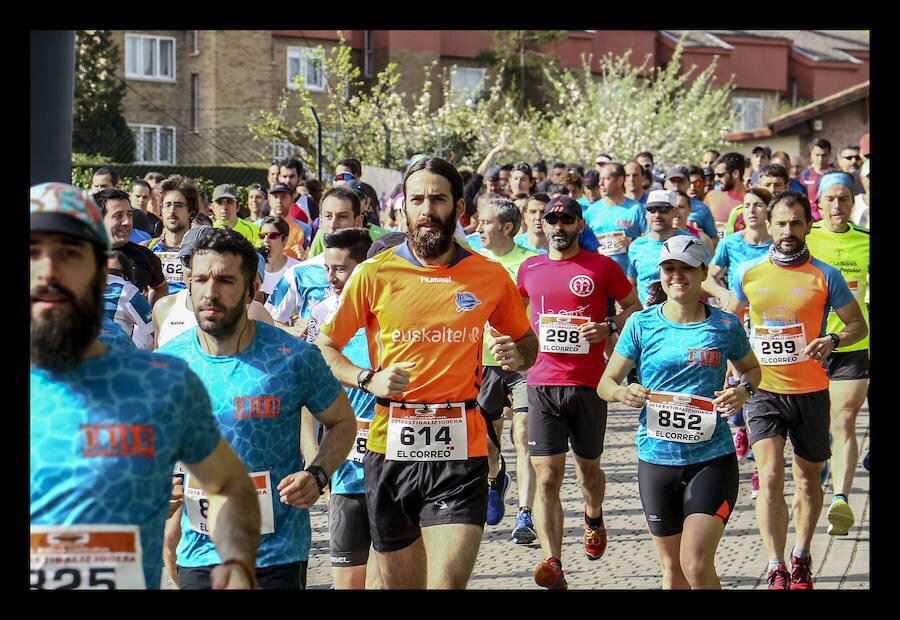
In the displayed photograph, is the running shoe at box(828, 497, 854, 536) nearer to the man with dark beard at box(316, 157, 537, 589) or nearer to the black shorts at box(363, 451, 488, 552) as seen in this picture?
the man with dark beard at box(316, 157, 537, 589)

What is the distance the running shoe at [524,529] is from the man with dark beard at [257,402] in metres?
3.81

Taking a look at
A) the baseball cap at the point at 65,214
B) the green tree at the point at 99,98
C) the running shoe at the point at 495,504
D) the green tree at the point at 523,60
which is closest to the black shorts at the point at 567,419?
the running shoe at the point at 495,504

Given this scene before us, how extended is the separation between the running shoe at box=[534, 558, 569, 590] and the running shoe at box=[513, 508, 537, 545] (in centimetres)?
116

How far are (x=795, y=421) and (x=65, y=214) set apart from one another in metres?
5.93

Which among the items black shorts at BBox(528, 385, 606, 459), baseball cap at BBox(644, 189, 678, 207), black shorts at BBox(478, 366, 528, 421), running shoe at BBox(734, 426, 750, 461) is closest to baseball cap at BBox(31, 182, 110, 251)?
black shorts at BBox(528, 385, 606, 459)

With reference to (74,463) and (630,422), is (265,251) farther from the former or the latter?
(74,463)

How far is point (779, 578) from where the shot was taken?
307 inches

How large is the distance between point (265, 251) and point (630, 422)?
4.02 meters

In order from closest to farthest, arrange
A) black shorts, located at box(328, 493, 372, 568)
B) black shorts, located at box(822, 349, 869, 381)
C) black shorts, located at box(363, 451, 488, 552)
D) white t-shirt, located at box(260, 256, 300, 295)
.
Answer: black shorts, located at box(363, 451, 488, 552) → black shorts, located at box(328, 493, 372, 568) → black shorts, located at box(822, 349, 869, 381) → white t-shirt, located at box(260, 256, 300, 295)

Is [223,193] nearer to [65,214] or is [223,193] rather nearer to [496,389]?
[496,389]

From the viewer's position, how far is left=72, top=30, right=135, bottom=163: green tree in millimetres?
38469
